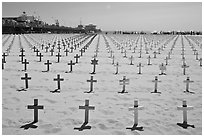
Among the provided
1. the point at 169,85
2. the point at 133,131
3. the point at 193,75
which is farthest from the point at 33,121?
the point at 193,75

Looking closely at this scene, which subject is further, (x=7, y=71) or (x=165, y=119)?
(x=7, y=71)

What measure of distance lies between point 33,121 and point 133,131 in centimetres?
266

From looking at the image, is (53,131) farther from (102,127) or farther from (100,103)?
(100,103)

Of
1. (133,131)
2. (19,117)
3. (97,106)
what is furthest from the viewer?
(97,106)

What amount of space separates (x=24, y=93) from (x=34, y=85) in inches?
46.1

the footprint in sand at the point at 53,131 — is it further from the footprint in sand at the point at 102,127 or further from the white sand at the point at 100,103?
the footprint in sand at the point at 102,127

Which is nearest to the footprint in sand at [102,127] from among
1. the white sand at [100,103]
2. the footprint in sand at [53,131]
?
the white sand at [100,103]

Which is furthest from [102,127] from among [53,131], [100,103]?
[100,103]

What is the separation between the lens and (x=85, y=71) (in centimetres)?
1395

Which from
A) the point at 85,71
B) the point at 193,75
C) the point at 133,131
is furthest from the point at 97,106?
the point at 193,75

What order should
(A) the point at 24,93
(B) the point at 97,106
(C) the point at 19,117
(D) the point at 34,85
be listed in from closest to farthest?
(C) the point at 19,117 < (B) the point at 97,106 < (A) the point at 24,93 < (D) the point at 34,85

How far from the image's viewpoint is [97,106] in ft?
26.3

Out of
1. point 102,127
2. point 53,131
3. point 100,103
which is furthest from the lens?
point 100,103

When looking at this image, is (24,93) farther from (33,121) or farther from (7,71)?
(7,71)
